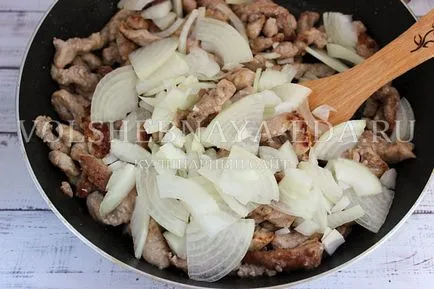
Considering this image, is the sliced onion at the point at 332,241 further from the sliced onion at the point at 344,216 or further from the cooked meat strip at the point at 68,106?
the cooked meat strip at the point at 68,106

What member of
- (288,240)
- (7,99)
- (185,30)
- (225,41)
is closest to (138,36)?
(185,30)

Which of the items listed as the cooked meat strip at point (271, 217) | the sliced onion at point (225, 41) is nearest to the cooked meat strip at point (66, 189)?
the cooked meat strip at point (271, 217)

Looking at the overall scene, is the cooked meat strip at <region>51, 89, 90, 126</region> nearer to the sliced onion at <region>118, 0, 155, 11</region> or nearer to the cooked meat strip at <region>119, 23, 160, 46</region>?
the cooked meat strip at <region>119, 23, 160, 46</region>

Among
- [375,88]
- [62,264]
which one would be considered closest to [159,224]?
[62,264]

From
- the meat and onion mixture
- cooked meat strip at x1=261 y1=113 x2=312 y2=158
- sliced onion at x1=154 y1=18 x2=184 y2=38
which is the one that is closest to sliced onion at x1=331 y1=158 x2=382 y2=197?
the meat and onion mixture

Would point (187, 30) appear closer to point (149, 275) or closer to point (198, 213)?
point (198, 213)
